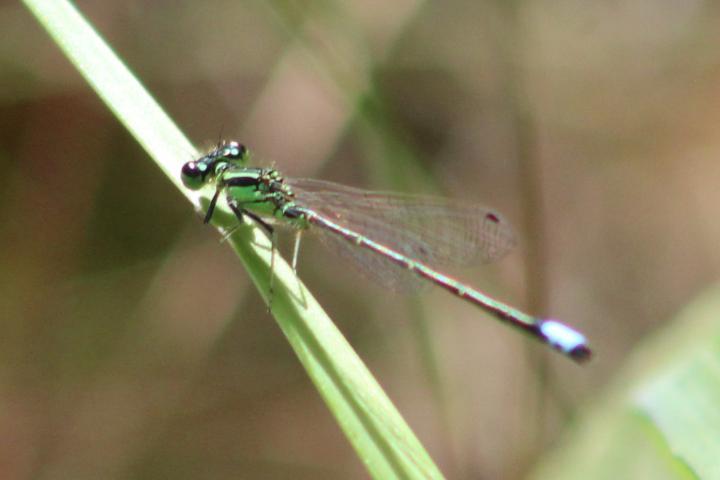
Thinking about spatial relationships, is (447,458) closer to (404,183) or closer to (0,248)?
(404,183)

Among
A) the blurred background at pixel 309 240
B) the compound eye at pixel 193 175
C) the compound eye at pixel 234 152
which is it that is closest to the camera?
the compound eye at pixel 193 175

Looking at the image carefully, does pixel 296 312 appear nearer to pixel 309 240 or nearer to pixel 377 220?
pixel 377 220

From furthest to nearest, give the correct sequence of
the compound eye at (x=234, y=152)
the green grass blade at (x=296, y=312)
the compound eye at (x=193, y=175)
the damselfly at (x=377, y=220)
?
the compound eye at (x=234, y=152) < the damselfly at (x=377, y=220) < the compound eye at (x=193, y=175) < the green grass blade at (x=296, y=312)

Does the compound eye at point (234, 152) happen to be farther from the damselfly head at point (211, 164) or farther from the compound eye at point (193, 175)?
the compound eye at point (193, 175)

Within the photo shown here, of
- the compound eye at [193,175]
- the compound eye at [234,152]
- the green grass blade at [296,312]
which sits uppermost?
the compound eye at [234,152]

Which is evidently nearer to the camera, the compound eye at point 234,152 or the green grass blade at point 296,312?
the green grass blade at point 296,312

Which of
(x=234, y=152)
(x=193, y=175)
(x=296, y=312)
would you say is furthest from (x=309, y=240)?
(x=296, y=312)

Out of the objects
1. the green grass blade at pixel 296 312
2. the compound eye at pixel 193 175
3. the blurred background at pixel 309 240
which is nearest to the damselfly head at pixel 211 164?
the compound eye at pixel 193 175

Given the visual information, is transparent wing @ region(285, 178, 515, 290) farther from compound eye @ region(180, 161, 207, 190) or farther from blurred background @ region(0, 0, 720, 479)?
blurred background @ region(0, 0, 720, 479)

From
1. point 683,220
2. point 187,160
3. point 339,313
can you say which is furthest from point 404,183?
point 683,220
